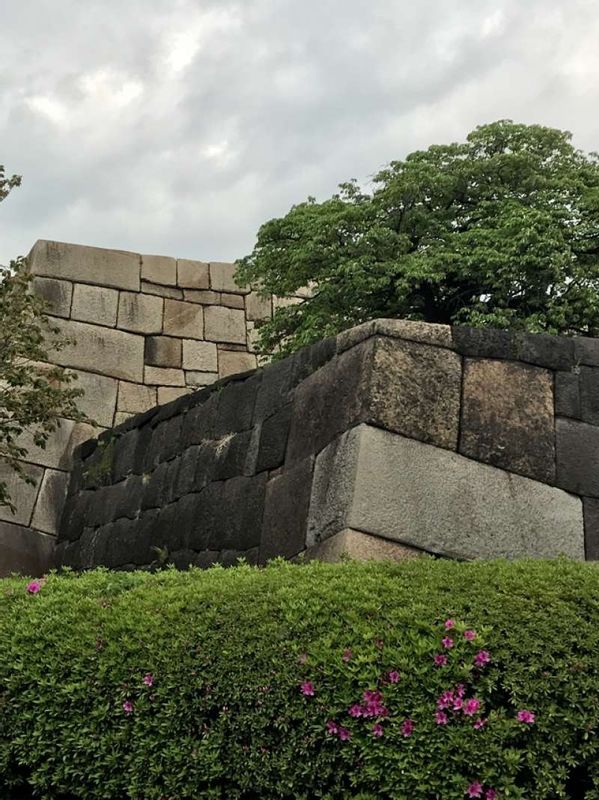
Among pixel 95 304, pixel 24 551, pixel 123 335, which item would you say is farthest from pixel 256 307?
pixel 24 551

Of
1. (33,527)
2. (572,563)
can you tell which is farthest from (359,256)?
(572,563)

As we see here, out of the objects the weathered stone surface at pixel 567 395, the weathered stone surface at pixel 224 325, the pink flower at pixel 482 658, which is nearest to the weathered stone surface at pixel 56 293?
the weathered stone surface at pixel 224 325

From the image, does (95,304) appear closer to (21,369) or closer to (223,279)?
(223,279)

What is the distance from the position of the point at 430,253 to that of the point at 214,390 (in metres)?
3.51

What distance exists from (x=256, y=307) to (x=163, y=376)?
148 centimetres

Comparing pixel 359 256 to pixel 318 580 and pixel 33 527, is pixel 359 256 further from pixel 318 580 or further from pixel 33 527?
pixel 318 580

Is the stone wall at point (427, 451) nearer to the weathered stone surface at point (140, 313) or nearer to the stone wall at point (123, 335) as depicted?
the stone wall at point (123, 335)

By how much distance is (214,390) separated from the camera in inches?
317

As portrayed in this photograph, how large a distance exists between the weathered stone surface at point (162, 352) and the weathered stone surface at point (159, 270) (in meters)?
0.66

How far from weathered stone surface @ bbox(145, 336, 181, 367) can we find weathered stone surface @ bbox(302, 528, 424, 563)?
657 centimetres

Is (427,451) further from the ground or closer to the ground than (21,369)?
closer to the ground

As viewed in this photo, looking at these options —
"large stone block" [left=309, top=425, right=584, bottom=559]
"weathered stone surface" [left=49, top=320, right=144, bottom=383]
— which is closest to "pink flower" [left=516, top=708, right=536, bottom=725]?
"large stone block" [left=309, top=425, right=584, bottom=559]

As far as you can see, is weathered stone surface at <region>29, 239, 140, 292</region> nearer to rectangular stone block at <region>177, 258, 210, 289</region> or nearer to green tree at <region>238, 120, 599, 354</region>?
rectangular stone block at <region>177, 258, 210, 289</region>

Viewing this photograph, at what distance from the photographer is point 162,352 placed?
11906mm
